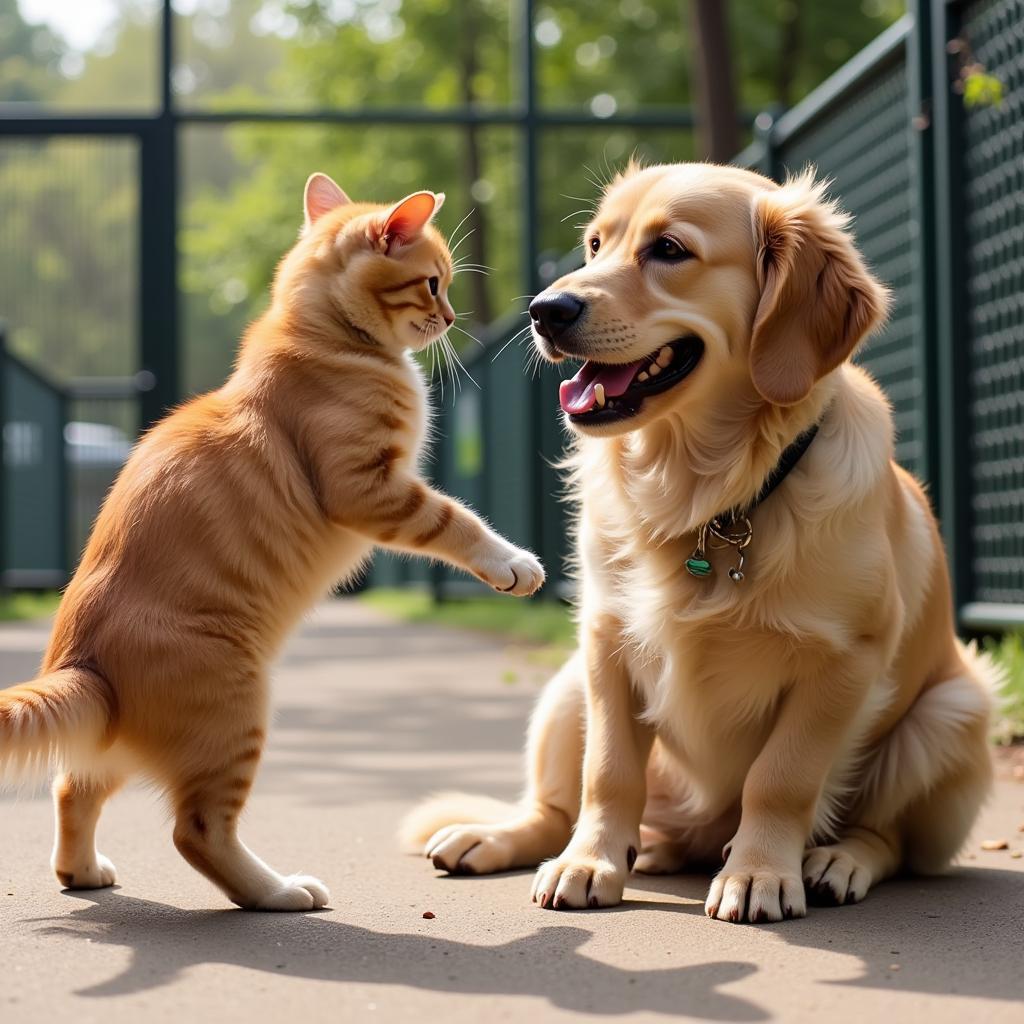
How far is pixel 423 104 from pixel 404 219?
2387 cm

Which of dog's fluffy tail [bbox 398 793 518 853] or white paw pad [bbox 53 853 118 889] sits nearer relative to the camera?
white paw pad [bbox 53 853 118 889]

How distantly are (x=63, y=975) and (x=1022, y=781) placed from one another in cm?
342

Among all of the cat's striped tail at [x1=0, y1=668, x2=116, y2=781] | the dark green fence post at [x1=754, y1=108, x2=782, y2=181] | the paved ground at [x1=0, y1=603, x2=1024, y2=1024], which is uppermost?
the dark green fence post at [x1=754, y1=108, x2=782, y2=181]

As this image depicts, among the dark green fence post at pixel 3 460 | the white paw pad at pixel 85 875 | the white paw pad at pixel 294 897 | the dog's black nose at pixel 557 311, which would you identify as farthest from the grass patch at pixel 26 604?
the dog's black nose at pixel 557 311

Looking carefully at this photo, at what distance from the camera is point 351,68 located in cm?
2688

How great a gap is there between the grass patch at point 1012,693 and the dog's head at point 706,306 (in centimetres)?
237

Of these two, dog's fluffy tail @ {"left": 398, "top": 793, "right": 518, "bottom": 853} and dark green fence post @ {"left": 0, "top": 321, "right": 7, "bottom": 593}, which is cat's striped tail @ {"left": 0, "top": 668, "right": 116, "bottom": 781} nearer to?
dog's fluffy tail @ {"left": 398, "top": 793, "right": 518, "bottom": 853}

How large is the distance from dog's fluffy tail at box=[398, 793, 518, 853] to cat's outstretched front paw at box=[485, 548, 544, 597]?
816 millimetres

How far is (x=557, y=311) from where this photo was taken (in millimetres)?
3270

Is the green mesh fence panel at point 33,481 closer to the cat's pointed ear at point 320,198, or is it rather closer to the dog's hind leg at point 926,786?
the cat's pointed ear at point 320,198

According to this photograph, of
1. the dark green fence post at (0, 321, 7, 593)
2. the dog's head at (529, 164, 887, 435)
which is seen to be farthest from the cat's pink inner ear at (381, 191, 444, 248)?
the dark green fence post at (0, 321, 7, 593)

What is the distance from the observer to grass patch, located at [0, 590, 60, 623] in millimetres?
13682

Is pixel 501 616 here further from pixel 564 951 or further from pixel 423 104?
pixel 423 104

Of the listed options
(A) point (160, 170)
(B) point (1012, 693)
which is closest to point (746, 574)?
(B) point (1012, 693)
